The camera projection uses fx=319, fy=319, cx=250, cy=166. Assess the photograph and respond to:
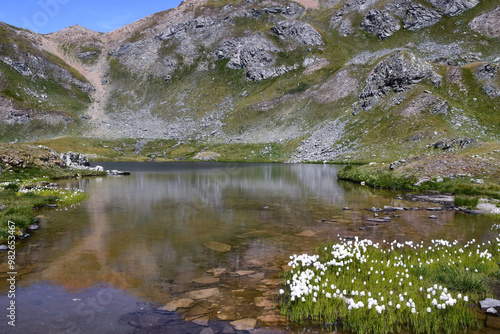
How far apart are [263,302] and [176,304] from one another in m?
2.73

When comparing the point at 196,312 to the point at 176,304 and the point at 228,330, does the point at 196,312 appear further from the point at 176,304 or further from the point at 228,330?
the point at 228,330

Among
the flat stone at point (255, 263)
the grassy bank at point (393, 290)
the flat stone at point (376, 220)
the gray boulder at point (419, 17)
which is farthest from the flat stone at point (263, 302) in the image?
the gray boulder at point (419, 17)

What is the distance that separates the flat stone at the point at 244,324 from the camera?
8.57 metres

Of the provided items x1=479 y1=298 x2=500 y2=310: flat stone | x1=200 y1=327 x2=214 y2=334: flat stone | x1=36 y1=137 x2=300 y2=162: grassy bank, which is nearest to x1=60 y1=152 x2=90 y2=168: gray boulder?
x1=200 y1=327 x2=214 y2=334: flat stone

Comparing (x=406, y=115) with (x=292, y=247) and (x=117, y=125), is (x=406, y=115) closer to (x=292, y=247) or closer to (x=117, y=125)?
(x=292, y=247)

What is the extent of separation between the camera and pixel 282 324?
28.9 feet

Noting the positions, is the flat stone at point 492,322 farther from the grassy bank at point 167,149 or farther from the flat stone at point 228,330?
the grassy bank at point 167,149

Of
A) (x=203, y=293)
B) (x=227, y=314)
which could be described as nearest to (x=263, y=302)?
(x=227, y=314)

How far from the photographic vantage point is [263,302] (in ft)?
33.3

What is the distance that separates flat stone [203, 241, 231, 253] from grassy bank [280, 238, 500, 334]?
4.56 m

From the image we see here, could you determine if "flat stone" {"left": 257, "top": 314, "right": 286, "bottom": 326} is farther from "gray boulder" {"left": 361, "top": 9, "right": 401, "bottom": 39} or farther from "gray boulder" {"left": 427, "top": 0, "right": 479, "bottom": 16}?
"gray boulder" {"left": 427, "top": 0, "right": 479, "bottom": 16}

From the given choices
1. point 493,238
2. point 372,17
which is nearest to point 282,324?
point 493,238

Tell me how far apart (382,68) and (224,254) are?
13758cm

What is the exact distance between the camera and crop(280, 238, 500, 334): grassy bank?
8453 mm
